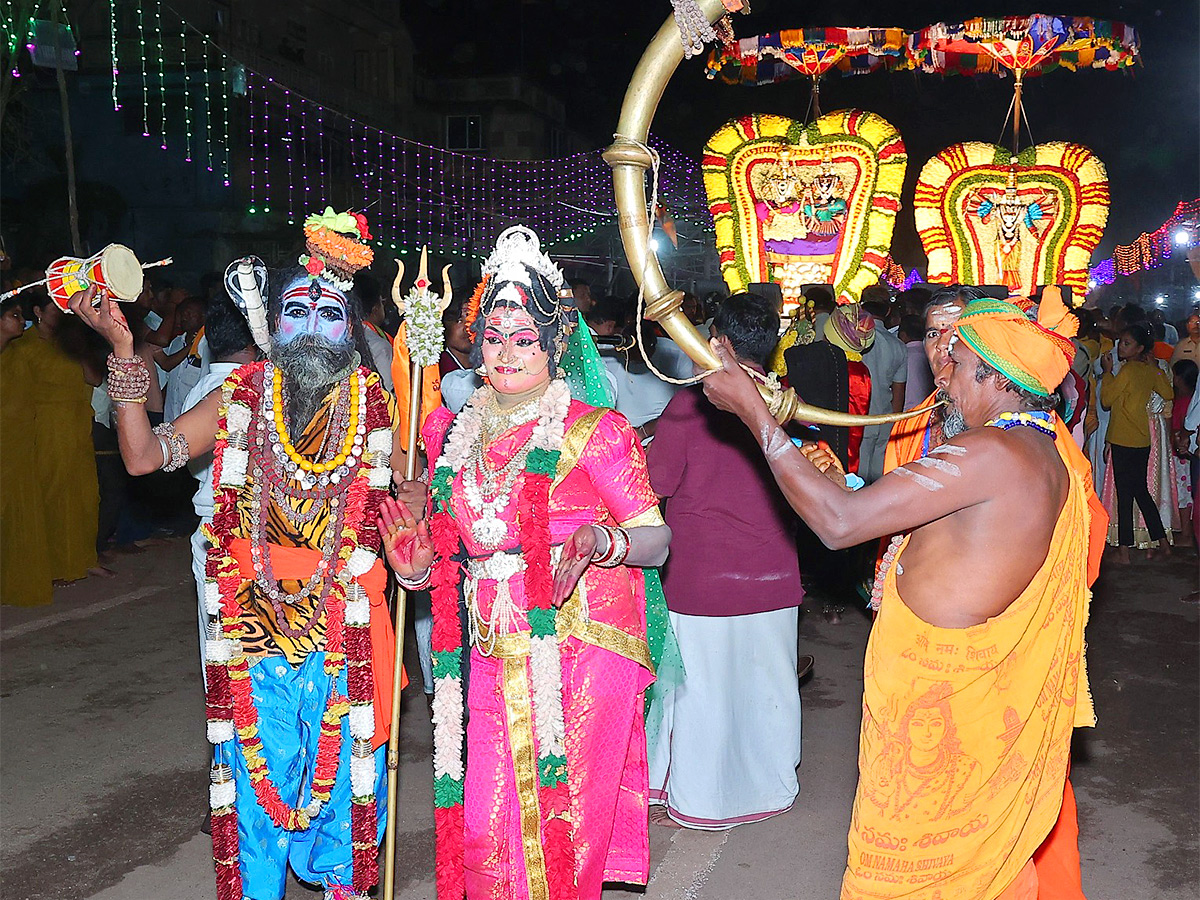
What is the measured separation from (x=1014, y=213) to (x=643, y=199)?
10012 mm

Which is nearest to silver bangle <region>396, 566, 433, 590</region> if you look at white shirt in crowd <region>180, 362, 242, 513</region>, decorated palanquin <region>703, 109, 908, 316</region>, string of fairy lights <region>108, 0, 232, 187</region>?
white shirt in crowd <region>180, 362, 242, 513</region>

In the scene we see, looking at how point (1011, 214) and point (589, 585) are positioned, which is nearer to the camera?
point (589, 585)

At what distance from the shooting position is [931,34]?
10453 mm

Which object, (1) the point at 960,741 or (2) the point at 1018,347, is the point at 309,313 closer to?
(2) the point at 1018,347

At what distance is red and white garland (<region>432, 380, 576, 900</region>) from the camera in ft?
9.74

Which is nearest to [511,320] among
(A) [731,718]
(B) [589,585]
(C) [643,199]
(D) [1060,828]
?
(C) [643,199]

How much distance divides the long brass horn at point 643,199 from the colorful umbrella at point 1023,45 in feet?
28.9

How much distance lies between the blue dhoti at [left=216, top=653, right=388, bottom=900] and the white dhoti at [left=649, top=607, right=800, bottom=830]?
5.04ft

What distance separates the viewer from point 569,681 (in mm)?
3051

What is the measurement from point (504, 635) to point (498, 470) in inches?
18.1

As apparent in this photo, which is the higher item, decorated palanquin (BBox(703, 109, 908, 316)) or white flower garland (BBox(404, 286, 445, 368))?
decorated palanquin (BBox(703, 109, 908, 316))

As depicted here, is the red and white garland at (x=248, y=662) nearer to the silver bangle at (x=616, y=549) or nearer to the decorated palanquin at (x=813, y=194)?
the silver bangle at (x=616, y=549)

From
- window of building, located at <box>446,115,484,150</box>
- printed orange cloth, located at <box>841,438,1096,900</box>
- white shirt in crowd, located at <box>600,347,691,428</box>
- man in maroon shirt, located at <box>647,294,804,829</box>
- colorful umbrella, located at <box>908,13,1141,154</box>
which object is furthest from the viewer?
window of building, located at <box>446,115,484,150</box>

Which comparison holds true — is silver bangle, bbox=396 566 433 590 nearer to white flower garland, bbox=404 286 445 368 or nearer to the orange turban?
white flower garland, bbox=404 286 445 368
